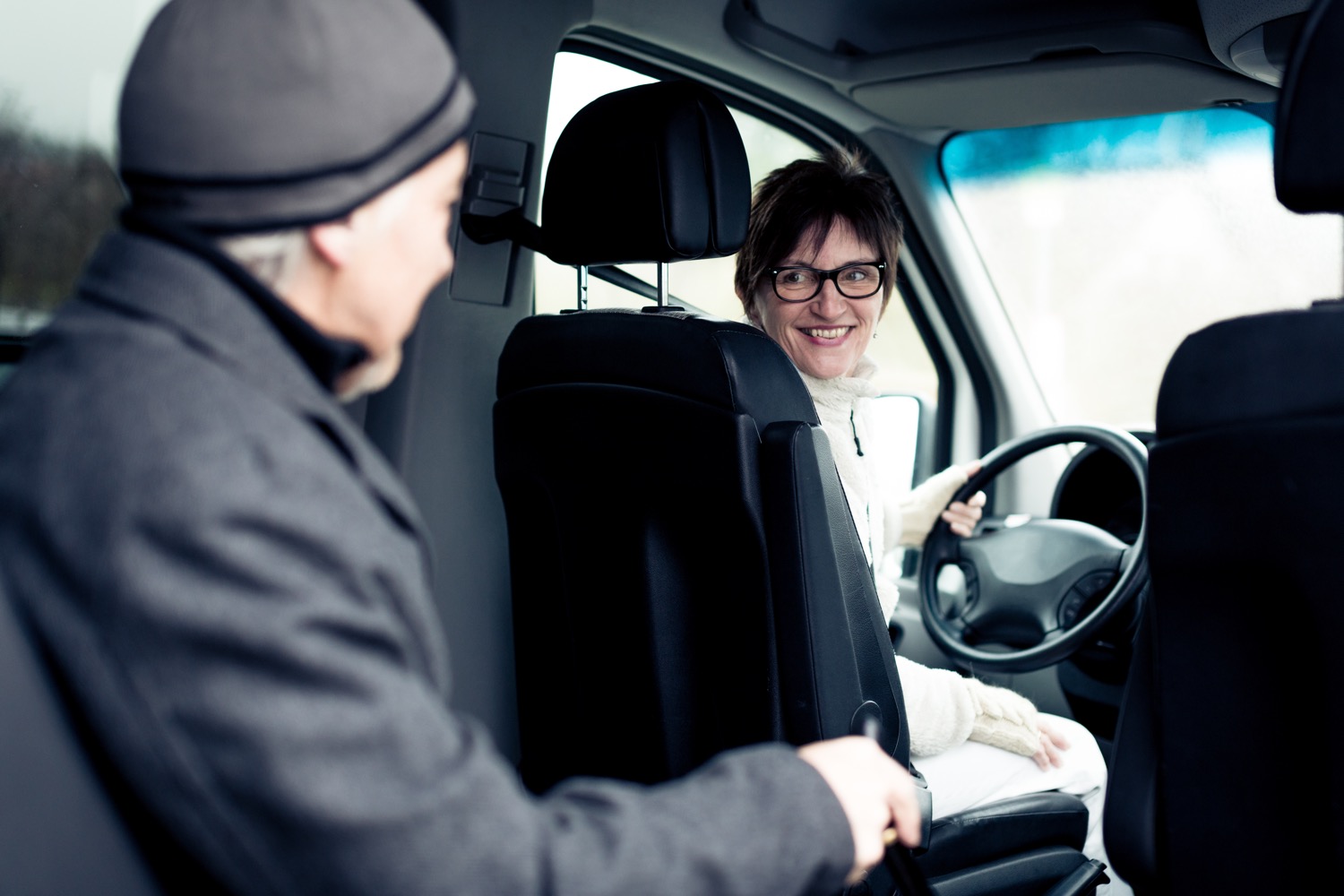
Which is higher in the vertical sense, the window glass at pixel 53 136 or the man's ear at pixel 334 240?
the window glass at pixel 53 136

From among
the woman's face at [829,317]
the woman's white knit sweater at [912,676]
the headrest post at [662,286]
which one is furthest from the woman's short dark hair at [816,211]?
the headrest post at [662,286]

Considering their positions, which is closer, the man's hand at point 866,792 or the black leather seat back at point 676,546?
the man's hand at point 866,792

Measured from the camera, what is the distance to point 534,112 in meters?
2.31

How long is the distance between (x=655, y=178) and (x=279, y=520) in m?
1.06

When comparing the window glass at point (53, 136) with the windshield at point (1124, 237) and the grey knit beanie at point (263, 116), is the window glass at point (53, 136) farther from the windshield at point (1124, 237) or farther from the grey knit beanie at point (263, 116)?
the windshield at point (1124, 237)

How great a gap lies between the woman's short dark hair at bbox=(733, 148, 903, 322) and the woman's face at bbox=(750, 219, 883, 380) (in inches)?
0.7

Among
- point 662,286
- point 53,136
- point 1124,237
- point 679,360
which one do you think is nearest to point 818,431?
point 679,360

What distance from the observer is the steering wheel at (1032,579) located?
2131 mm

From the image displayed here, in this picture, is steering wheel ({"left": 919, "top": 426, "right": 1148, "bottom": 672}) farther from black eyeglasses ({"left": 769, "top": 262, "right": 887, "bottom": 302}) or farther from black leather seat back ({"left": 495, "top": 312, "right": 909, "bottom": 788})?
black leather seat back ({"left": 495, "top": 312, "right": 909, "bottom": 788})

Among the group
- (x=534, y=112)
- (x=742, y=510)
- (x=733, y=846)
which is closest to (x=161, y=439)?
(x=733, y=846)

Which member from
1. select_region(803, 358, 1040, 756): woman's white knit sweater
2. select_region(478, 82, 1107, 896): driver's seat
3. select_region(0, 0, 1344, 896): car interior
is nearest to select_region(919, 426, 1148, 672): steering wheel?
select_region(0, 0, 1344, 896): car interior

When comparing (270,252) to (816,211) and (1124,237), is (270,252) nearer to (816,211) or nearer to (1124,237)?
(816,211)

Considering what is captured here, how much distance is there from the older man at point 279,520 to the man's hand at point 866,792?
0.04 m

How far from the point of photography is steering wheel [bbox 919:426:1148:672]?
213 cm
